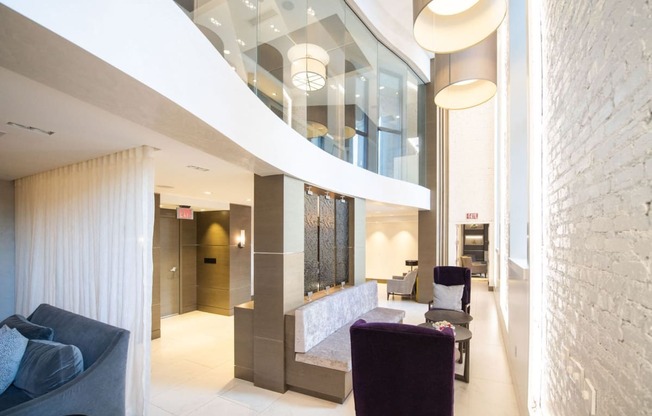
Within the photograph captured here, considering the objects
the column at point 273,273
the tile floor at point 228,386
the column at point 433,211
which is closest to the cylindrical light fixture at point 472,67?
the column at point 273,273

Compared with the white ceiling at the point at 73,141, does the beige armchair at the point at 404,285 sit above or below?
below

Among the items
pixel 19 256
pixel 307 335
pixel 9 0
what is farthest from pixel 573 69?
pixel 19 256

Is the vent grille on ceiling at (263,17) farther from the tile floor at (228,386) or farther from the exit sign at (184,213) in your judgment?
the exit sign at (184,213)

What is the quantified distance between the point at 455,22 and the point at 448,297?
4.32m

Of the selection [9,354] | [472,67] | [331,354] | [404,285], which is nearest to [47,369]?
[9,354]

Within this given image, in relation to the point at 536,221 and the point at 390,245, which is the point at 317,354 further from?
the point at 390,245

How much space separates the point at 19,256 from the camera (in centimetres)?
460

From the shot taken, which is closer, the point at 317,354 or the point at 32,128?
the point at 32,128

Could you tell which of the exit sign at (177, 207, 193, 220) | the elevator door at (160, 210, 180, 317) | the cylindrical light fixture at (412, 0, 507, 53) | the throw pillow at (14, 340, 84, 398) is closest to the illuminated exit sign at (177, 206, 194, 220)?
the exit sign at (177, 207, 193, 220)

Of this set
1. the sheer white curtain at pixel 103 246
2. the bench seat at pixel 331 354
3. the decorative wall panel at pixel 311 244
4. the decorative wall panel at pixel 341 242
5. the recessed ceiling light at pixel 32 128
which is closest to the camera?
the recessed ceiling light at pixel 32 128

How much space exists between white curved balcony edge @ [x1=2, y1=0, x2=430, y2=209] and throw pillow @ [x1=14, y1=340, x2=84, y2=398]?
2.00 m

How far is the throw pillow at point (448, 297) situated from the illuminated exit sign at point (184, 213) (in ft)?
17.9

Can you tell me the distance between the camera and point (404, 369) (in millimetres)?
Result: 2316

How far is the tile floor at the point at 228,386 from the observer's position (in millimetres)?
3354
